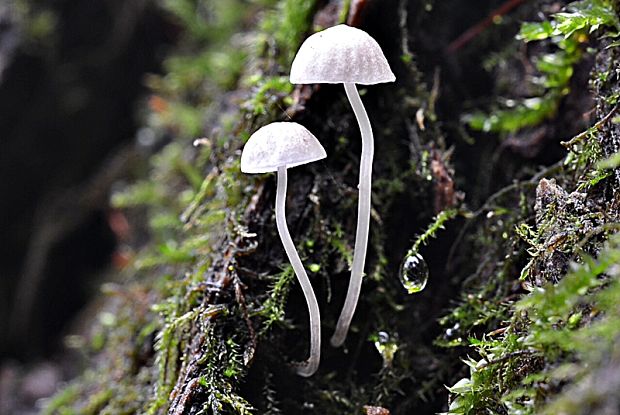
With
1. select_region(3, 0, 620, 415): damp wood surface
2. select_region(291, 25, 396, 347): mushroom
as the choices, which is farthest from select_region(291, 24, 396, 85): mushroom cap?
select_region(3, 0, 620, 415): damp wood surface

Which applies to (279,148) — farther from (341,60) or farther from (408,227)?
(408,227)

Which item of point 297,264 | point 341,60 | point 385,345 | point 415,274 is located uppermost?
point 341,60

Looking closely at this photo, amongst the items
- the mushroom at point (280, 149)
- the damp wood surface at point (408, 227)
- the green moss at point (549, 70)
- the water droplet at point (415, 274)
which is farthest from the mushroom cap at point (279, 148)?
the green moss at point (549, 70)

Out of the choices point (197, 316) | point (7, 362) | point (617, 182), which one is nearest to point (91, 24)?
point (7, 362)

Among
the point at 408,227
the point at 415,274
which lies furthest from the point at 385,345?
the point at 408,227

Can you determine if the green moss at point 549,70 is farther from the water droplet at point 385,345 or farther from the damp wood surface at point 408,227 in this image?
the water droplet at point 385,345

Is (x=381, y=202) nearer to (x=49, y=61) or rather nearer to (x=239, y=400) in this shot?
(x=239, y=400)

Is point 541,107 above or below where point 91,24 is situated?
below
